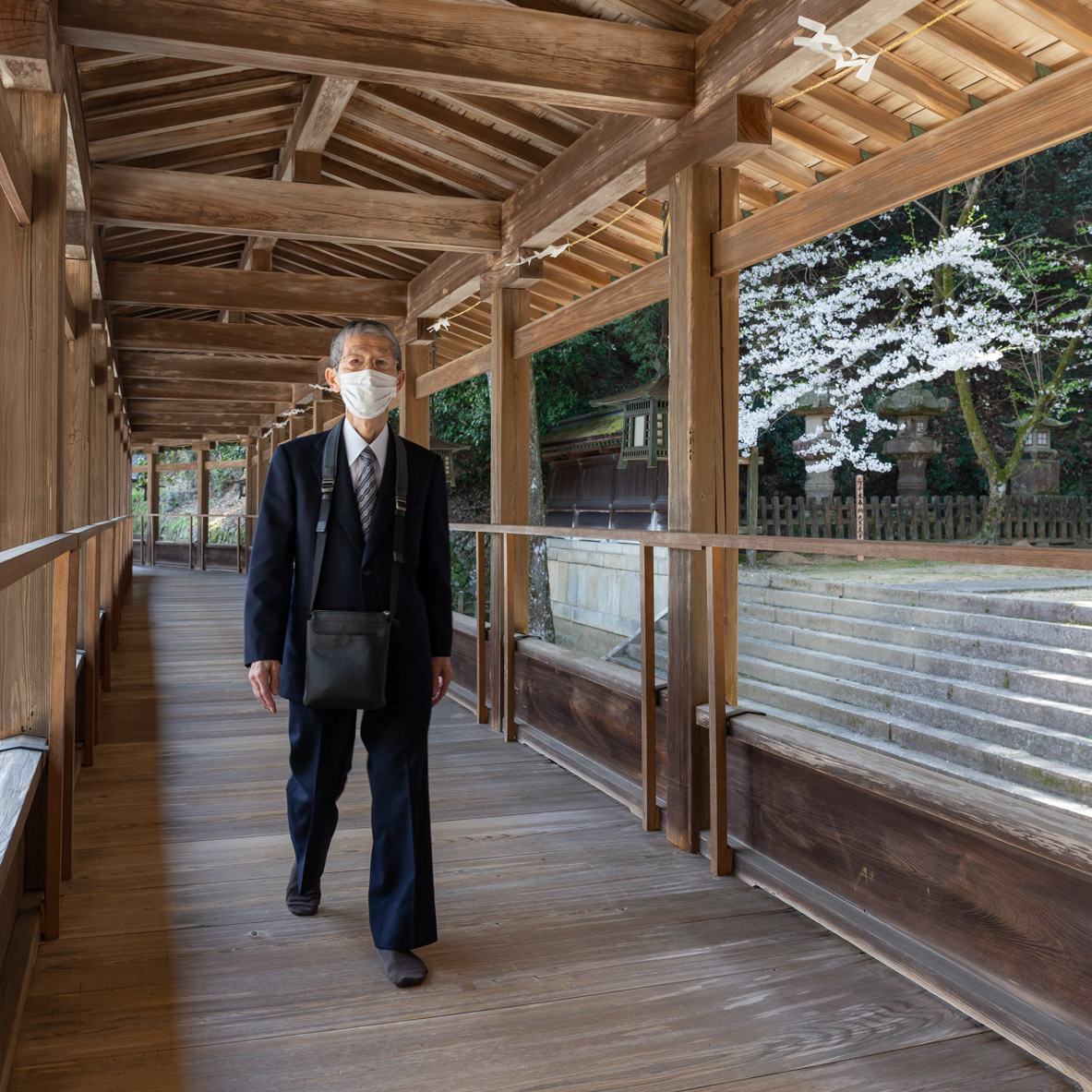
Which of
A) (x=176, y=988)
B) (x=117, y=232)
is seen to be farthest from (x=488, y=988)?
(x=117, y=232)

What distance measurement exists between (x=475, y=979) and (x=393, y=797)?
420 mm

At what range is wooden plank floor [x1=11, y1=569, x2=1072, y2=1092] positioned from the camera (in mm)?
1765

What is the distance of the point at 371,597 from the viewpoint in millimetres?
2146

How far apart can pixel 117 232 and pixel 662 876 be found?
16.6 ft

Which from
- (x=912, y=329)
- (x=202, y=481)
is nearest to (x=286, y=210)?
(x=912, y=329)

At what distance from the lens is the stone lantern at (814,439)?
1438 cm

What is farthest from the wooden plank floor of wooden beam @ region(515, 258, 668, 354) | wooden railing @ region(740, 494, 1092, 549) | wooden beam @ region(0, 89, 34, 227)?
wooden railing @ region(740, 494, 1092, 549)

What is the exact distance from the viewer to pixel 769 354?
1442 cm

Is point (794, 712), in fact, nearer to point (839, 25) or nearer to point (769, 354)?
point (839, 25)

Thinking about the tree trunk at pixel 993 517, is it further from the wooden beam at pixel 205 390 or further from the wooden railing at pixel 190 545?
the wooden railing at pixel 190 545

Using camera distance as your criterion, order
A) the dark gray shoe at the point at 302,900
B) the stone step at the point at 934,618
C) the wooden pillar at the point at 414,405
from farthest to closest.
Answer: the wooden pillar at the point at 414,405
the stone step at the point at 934,618
the dark gray shoe at the point at 302,900

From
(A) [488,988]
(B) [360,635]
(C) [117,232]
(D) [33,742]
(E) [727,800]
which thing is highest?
(C) [117,232]

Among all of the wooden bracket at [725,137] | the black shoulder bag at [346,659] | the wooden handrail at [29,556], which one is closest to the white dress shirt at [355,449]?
the black shoulder bag at [346,659]

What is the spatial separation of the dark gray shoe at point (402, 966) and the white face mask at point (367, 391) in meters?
1.16
